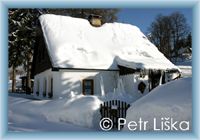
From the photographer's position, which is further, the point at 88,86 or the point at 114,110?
the point at 88,86

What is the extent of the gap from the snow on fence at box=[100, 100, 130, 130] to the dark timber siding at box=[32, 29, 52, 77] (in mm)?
8799

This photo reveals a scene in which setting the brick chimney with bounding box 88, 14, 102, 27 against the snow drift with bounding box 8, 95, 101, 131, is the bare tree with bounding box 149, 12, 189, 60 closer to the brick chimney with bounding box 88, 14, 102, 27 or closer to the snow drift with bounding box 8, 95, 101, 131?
the brick chimney with bounding box 88, 14, 102, 27

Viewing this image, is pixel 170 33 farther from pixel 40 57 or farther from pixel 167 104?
pixel 167 104

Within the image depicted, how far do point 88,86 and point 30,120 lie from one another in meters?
7.22

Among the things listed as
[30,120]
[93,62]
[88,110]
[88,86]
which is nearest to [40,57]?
[93,62]

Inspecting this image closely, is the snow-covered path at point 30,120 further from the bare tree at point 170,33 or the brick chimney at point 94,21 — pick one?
the bare tree at point 170,33

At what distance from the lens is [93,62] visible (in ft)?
67.8

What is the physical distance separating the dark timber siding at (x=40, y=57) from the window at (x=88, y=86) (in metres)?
2.70

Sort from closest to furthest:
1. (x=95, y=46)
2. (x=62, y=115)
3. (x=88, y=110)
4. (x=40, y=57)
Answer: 1. (x=88, y=110)
2. (x=62, y=115)
3. (x=95, y=46)
4. (x=40, y=57)

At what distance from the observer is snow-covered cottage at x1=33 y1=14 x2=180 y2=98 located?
64.6 feet

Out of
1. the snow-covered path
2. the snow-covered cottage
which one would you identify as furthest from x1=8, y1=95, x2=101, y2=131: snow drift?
the snow-covered cottage

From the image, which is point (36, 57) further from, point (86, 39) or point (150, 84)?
point (150, 84)
